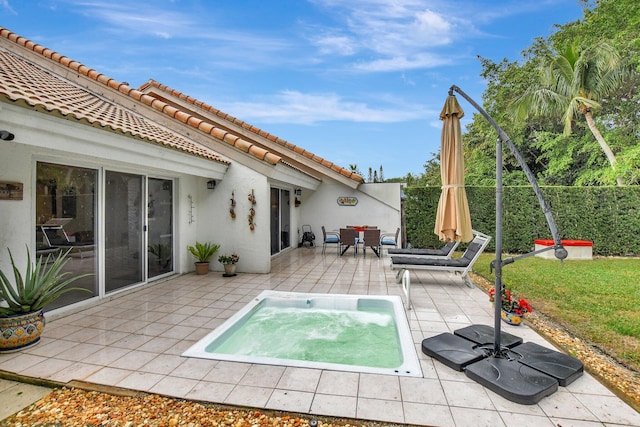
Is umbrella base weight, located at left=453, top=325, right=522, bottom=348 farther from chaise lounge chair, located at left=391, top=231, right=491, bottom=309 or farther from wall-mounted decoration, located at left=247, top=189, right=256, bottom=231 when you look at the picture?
wall-mounted decoration, located at left=247, top=189, right=256, bottom=231

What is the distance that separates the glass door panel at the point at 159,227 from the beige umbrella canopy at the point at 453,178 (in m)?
6.51

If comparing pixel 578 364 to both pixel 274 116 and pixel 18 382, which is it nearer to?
pixel 18 382

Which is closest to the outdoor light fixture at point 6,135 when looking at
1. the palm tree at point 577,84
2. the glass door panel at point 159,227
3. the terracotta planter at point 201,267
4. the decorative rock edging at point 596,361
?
the glass door panel at point 159,227

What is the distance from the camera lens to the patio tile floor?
2930 millimetres

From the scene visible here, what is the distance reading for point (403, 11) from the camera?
1034 centimetres

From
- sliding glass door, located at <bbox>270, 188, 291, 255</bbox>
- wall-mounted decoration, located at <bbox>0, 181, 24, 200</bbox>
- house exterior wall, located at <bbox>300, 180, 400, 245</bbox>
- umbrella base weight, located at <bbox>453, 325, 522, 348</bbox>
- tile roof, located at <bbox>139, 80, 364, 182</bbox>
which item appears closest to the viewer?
umbrella base weight, located at <bbox>453, 325, 522, 348</bbox>

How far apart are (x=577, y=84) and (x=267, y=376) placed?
1622 cm

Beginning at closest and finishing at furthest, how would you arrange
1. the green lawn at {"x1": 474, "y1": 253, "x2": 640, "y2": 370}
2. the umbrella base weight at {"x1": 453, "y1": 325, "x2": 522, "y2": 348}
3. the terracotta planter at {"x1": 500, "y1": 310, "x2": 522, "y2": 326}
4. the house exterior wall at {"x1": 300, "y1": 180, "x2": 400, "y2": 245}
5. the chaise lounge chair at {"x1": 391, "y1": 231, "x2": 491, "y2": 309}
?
the umbrella base weight at {"x1": 453, "y1": 325, "x2": 522, "y2": 348}, the green lawn at {"x1": 474, "y1": 253, "x2": 640, "y2": 370}, the terracotta planter at {"x1": 500, "y1": 310, "x2": 522, "y2": 326}, the chaise lounge chair at {"x1": 391, "y1": 231, "x2": 491, "y2": 309}, the house exterior wall at {"x1": 300, "y1": 180, "x2": 400, "y2": 245}

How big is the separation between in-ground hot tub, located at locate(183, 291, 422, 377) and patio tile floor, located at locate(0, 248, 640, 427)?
0.60 ft

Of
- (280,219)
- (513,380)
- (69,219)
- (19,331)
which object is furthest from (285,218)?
(513,380)

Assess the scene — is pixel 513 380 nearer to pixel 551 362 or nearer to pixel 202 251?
pixel 551 362

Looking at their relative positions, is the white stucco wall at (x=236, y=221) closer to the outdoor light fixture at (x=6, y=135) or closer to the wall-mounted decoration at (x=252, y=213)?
the wall-mounted decoration at (x=252, y=213)

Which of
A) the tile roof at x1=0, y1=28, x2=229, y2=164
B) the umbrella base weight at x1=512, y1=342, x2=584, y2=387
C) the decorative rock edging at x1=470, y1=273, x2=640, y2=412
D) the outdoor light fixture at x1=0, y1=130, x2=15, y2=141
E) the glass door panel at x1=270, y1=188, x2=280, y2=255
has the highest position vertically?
the tile roof at x1=0, y1=28, x2=229, y2=164

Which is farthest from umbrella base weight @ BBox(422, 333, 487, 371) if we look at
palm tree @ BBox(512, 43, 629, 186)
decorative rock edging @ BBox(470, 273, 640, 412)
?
palm tree @ BBox(512, 43, 629, 186)
